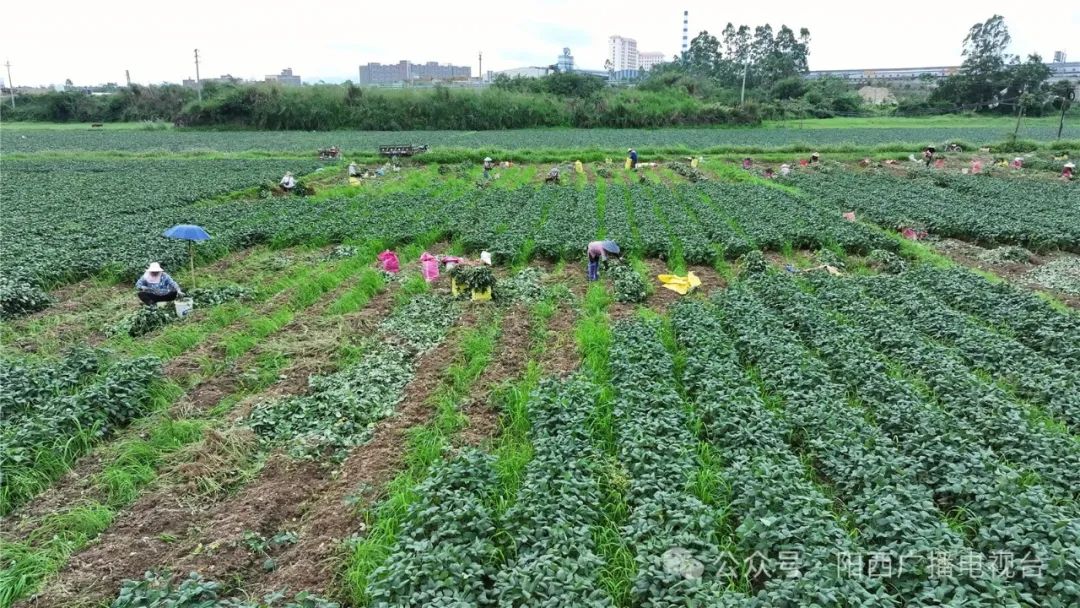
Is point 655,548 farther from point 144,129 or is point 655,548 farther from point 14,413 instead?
point 144,129

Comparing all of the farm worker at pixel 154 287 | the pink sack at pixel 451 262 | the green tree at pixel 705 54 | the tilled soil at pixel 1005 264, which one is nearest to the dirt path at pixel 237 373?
the pink sack at pixel 451 262

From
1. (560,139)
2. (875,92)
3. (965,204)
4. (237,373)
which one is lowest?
(237,373)

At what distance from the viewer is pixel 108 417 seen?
757cm

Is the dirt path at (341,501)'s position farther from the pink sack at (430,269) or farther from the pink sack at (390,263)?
the pink sack at (390,263)

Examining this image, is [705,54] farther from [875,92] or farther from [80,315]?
[80,315]

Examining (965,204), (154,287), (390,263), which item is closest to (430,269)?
(390,263)

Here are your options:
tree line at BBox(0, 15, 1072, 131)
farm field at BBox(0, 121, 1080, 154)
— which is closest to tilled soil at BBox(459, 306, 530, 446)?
farm field at BBox(0, 121, 1080, 154)

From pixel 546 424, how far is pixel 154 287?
8636 mm

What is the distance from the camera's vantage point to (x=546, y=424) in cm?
730

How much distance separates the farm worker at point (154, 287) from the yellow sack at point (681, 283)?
1005cm

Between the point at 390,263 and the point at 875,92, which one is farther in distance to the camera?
the point at 875,92

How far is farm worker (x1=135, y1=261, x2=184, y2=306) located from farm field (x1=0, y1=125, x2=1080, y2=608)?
2.31ft

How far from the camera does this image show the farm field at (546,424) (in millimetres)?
5031

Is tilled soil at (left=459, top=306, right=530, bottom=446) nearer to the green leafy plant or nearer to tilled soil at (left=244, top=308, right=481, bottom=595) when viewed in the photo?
tilled soil at (left=244, top=308, right=481, bottom=595)
